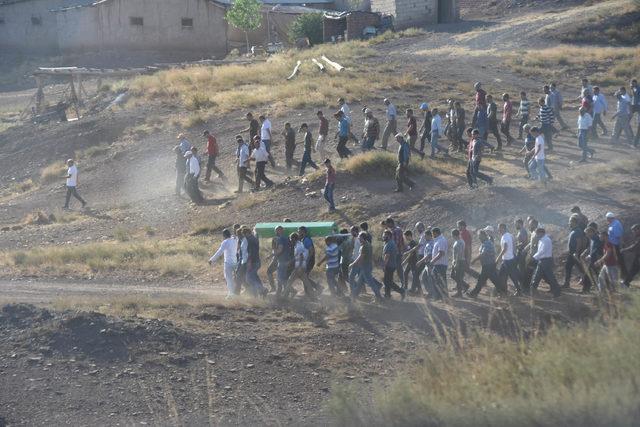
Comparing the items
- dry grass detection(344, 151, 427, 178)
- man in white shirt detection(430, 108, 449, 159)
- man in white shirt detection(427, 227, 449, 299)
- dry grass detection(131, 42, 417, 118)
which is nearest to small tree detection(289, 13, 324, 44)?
dry grass detection(131, 42, 417, 118)

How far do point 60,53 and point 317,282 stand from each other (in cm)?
4284

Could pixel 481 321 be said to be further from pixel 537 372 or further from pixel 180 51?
pixel 180 51

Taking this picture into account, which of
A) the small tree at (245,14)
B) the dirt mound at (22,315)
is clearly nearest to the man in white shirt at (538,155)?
the dirt mound at (22,315)

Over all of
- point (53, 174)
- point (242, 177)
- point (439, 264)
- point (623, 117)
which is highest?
point (623, 117)

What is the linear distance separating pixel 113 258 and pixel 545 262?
9.56 m

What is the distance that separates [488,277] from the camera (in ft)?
54.3

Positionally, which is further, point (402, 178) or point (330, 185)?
point (402, 178)

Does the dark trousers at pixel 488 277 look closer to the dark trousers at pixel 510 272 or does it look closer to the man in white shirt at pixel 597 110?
the dark trousers at pixel 510 272

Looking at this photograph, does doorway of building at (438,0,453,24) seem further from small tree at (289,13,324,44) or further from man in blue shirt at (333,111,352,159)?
man in blue shirt at (333,111,352,159)

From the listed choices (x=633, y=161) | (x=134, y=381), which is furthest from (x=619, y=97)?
(x=134, y=381)

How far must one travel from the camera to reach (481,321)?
15.4m

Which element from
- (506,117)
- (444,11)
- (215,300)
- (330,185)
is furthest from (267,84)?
(215,300)

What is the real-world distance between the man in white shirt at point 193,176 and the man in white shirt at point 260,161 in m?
1.51

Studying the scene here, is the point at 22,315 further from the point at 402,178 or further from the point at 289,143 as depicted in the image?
the point at 289,143
